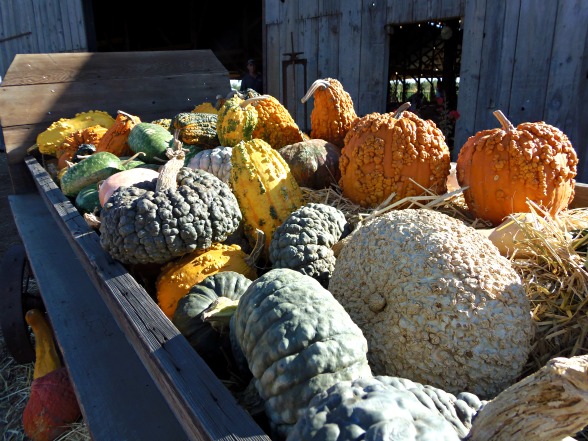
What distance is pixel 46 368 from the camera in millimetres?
2973

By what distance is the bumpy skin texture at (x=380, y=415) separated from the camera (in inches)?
29.2

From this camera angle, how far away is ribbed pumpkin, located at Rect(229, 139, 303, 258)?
6.99 ft

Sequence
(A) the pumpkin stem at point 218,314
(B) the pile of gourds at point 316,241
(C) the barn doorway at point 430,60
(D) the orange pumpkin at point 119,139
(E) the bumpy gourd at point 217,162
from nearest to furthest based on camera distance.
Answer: (B) the pile of gourds at point 316,241, (A) the pumpkin stem at point 218,314, (E) the bumpy gourd at point 217,162, (D) the orange pumpkin at point 119,139, (C) the barn doorway at point 430,60

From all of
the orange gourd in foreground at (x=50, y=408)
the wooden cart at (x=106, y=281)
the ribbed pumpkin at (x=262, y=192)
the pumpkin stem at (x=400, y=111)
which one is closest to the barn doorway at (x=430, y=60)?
the wooden cart at (x=106, y=281)

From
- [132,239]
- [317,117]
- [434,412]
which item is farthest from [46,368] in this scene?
[434,412]

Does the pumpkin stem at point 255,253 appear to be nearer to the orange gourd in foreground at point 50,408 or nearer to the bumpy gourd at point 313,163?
the bumpy gourd at point 313,163

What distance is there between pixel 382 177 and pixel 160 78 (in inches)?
144

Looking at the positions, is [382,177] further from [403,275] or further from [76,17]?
[76,17]

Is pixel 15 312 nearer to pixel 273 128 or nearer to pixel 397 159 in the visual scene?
pixel 273 128

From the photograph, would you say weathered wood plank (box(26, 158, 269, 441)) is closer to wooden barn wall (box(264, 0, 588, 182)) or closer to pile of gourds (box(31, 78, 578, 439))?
pile of gourds (box(31, 78, 578, 439))

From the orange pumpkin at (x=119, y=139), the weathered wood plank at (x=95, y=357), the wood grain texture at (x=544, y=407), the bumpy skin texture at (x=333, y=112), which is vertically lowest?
the weathered wood plank at (x=95, y=357)

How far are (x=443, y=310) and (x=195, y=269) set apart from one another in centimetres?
102

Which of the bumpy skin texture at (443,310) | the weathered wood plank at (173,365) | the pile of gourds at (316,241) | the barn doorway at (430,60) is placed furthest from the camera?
the barn doorway at (430,60)

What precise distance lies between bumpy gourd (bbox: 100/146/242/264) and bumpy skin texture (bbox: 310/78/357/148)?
116 cm
